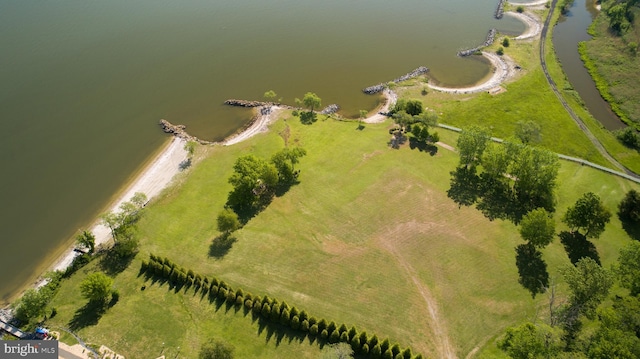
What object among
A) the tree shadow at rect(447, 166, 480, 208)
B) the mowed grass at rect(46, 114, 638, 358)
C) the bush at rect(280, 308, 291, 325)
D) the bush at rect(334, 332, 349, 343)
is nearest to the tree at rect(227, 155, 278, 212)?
the mowed grass at rect(46, 114, 638, 358)

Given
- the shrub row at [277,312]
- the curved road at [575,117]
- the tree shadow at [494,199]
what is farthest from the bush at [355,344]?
the curved road at [575,117]

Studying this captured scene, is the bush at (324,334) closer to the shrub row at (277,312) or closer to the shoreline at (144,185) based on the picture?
the shrub row at (277,312)

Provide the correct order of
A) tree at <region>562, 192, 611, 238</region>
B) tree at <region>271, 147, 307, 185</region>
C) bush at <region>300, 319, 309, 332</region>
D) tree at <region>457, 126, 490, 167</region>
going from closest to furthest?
bush at <region>300, 319, 309, 332</region>, tree at <region>562, 192, 611, 238</region>, tree at <region>271, 147, 307, 185</region>, tree at <region>457, 126, 490, 167</region>

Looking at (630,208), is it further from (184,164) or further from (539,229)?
(184,164)

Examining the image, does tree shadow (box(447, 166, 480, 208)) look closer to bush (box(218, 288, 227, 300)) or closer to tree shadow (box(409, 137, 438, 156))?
tree shadow (box(409, 137, 438, 156))

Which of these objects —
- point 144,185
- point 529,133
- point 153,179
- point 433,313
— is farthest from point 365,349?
point 529,133
